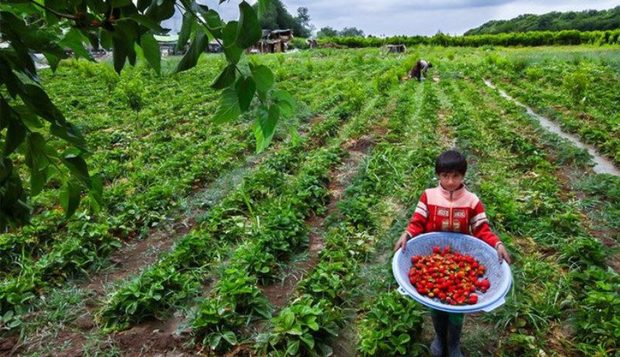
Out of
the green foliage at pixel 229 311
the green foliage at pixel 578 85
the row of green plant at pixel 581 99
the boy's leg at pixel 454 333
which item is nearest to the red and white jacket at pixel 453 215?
the boy's leg at pixel 454 333

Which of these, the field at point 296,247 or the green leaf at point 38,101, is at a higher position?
the green leaf at point 38,101

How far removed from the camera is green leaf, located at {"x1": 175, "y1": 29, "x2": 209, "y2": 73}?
1.68ft

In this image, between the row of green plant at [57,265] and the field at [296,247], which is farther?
the row of green plant at [57,265]

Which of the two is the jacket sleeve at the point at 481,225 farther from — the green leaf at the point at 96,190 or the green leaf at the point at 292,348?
the green leaf at the point at 96,190

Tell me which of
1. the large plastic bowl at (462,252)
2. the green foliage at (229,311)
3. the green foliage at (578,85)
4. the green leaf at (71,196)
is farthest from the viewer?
the green foliage at (578,85)

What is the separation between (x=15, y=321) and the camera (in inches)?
132

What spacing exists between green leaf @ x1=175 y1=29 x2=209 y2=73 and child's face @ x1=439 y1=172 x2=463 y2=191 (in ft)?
8.13

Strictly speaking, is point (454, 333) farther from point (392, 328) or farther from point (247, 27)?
point (247, 27)

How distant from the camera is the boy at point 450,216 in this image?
277 cm

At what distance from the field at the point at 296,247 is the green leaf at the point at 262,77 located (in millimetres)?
101

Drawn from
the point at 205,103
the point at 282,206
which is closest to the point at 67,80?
the point at 205,103

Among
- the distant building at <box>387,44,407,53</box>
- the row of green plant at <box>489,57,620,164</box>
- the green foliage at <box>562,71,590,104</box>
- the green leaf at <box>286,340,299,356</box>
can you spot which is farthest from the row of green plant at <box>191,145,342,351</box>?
the distant building at <box>387,44,407,53</box>

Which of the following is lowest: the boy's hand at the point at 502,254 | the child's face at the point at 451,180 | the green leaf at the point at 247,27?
the boy's hand at the point at 502,254

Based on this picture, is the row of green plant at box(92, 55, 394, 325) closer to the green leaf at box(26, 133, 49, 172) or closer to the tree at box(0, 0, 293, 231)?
the green leaf at box(26, 133, 49, 172)
